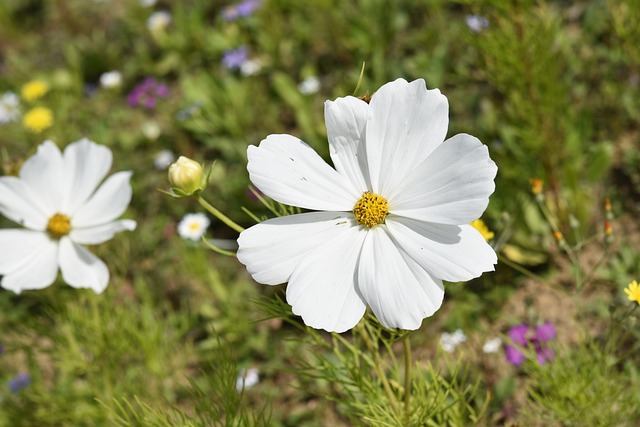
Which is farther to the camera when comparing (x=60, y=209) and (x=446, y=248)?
(x=60, y=209)

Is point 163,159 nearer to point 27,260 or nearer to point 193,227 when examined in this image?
point 193,227

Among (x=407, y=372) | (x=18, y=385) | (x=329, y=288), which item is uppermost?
(x=329, y=288)

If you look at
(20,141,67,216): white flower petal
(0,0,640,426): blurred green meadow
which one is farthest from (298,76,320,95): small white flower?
(20,141,67,216): white flower petal

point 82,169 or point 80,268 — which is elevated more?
point 82,169

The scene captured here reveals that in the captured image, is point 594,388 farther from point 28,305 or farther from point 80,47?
point 80,47

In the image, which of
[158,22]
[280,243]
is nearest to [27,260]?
[280,243]

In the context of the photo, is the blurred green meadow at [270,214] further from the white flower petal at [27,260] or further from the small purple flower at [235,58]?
the white flower petal at [27,260]
